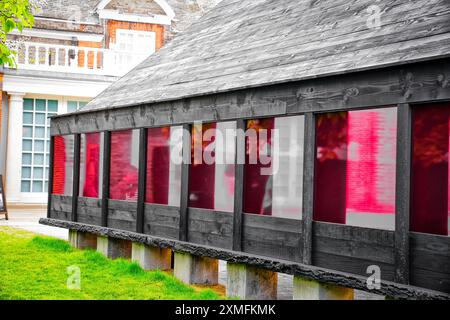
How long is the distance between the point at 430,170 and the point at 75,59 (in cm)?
1979

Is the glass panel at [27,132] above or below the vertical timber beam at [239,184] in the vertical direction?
above

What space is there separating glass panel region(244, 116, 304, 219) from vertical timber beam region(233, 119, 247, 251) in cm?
6

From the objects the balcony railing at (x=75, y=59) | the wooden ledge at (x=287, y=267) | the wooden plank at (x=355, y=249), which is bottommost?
the wooden ledge at (x=287, y=267)

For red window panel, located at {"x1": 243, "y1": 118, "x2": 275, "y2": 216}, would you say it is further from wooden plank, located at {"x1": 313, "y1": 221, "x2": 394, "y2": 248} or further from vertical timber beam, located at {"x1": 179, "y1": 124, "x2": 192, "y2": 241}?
vertical timber beam, located at {"x1": 179, "y1": 124, "x2": 192, "y2": 241}

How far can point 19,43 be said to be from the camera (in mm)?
23672

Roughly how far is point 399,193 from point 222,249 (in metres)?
2.91

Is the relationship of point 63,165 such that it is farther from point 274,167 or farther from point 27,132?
point 27,132

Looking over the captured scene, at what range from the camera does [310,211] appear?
734 cm

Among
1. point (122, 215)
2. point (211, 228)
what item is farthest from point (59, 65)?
point (211, 228)

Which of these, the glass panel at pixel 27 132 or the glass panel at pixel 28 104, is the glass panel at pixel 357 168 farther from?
the glass panel at pixel 28 104

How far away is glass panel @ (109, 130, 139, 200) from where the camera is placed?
36.0 ft

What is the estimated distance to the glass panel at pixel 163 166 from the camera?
995 centimetres

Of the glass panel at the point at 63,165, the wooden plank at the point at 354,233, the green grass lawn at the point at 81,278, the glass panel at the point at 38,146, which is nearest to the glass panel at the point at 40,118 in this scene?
the glass panel at the point at 38,146
